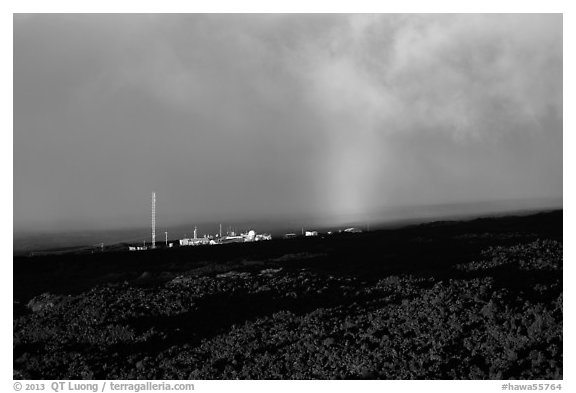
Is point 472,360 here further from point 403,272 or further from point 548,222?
point 548,222

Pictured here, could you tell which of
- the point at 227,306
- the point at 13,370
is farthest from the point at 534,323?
the point at 13,370

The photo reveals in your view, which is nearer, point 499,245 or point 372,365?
point 372,365

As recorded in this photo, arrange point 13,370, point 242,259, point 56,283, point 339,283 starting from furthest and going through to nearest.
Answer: point 242,259 → point 56,283 → point 339,283 → point 13,370

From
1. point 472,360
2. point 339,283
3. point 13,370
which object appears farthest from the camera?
point 339,283
